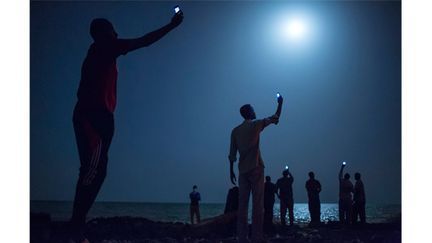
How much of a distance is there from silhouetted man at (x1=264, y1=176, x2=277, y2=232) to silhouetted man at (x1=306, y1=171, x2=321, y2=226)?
293mm

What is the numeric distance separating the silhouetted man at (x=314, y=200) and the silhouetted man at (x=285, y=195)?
0.15m

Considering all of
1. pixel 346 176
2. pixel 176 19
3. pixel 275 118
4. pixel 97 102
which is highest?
pixel 176 19

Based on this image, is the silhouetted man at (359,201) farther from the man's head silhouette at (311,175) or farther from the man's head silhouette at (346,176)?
the man's head silhouette at (311,175)

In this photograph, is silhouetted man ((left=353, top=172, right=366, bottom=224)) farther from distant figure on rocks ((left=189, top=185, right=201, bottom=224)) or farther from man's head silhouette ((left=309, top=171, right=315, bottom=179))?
distant figure on rocks ((left=189, top=185, right=201, bottom=224))

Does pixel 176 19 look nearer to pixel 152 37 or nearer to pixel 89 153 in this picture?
pixel 152 37

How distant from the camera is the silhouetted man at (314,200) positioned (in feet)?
17.0

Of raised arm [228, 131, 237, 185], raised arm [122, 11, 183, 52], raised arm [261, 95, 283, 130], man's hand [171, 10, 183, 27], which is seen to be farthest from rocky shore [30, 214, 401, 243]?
man's hand [171, 10, 183, 27]

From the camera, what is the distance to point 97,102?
212 inches

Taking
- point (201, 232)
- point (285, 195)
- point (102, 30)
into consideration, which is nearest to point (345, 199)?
point (285, 195)

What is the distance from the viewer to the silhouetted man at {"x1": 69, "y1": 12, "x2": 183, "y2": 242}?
531cm

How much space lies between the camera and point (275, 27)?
17.7ft

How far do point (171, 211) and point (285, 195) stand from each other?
973 mm
